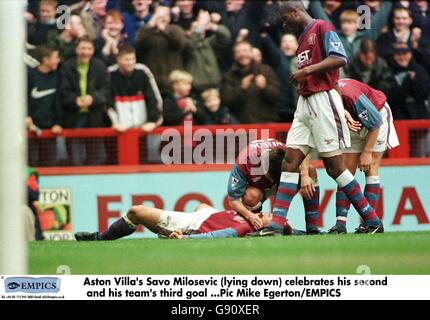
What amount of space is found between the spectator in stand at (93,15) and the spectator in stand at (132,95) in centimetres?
39

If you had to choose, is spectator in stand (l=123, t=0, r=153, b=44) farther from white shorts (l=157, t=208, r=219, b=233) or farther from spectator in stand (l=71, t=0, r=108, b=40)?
white shorts (l=157, t=208, r=219, b=233)

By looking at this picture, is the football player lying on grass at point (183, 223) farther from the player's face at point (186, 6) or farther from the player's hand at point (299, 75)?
the player's face at point (186, 6)

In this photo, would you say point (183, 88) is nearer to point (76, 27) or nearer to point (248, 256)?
point (76, 27)

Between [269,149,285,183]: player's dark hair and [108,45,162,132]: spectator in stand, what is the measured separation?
2.00m

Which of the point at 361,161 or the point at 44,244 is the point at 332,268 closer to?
the point at 361,161

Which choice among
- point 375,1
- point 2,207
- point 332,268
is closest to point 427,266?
point 332,268

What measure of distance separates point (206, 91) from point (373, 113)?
2.35m

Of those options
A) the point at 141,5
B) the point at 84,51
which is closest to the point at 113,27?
the point at 141,5

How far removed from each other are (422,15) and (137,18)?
2350 mm

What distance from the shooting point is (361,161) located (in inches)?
312

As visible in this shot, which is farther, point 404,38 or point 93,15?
point 93,15

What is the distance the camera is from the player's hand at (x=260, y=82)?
9758mm

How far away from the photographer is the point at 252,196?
787cm

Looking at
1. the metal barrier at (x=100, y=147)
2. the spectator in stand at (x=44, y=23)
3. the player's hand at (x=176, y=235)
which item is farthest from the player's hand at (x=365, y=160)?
the spectator in stand at (x=44, y=23)
